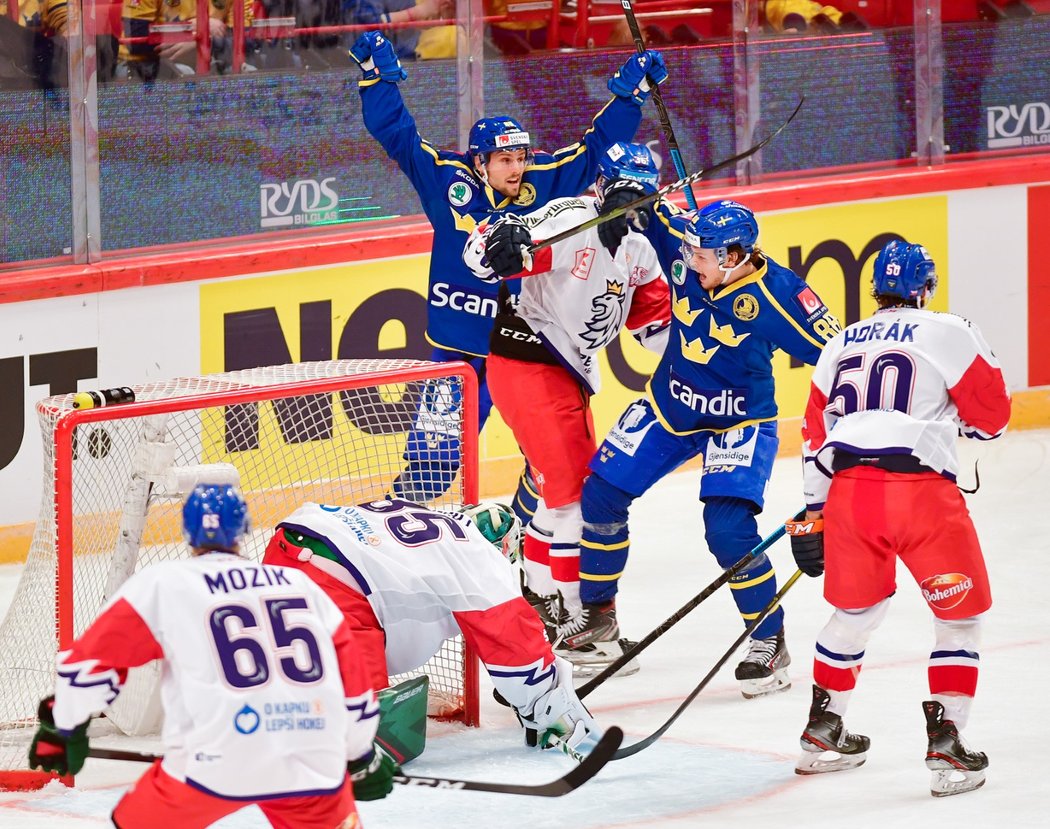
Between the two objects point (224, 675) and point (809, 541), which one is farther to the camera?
point (809, 541)

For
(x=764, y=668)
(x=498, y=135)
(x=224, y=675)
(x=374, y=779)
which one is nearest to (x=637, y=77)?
(x=498, y=135)

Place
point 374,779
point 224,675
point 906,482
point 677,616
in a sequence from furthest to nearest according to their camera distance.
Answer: point 677,616, point 906,482, point 374,779, point 224,675

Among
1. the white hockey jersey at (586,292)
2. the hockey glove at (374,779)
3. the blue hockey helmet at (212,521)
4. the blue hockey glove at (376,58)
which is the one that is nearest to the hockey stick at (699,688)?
the white hockey jersey at (586,292)

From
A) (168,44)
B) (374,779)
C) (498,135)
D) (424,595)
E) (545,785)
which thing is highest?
(168,44)

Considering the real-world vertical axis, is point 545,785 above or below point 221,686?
below

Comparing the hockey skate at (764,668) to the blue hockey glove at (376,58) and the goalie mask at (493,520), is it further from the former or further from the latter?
the blue hockey glove at (376,58)

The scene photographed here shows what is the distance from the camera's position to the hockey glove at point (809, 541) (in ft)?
14.5

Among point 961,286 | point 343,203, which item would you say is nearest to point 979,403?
point 343,203

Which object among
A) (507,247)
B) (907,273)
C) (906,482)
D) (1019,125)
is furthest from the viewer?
(1019,125)

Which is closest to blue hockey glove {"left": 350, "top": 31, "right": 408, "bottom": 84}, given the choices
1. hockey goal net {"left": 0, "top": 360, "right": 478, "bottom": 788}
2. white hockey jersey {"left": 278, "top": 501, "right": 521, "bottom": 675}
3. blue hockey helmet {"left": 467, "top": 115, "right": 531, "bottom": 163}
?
blue hockey helmet {"left": 467, "top": 115, "right": 531, "bottom": 163}

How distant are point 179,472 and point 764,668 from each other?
159 centimetres

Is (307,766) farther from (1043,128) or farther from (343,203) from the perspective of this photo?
(1043,128)

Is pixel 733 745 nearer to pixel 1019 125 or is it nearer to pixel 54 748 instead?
pixel 54 748

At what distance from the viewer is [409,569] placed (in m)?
4.25
